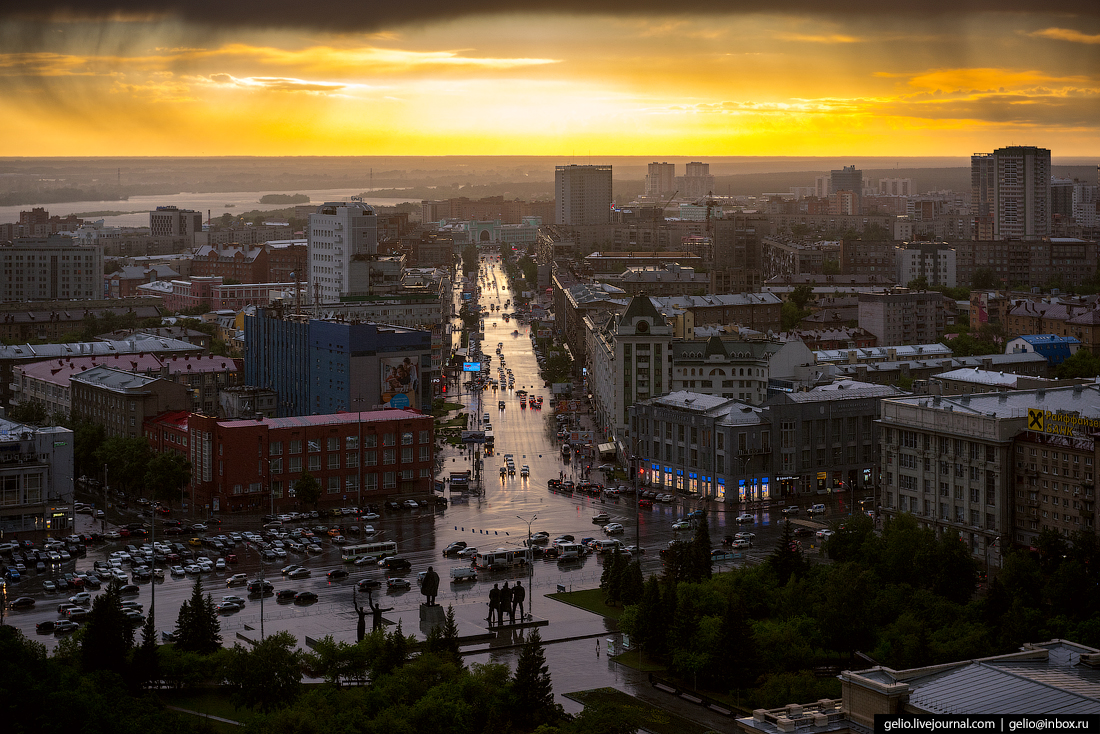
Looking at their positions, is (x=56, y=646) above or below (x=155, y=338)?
below

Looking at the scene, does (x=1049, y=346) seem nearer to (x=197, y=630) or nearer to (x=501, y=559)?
(x=501, y=559)

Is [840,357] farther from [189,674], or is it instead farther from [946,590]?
[189,674]

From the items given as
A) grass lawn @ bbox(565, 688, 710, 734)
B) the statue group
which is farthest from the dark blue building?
grass lawn @ bbox(565, 688, 710, 734)

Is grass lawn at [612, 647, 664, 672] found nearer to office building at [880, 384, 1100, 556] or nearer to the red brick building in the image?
office building at [880, 384, 1100, 556]

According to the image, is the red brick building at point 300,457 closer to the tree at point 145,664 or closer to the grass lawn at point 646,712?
the tree at point 145,664


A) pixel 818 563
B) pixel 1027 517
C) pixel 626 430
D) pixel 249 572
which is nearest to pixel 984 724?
pixel 818 563

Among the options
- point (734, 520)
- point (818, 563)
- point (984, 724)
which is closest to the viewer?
point (984, 724)
